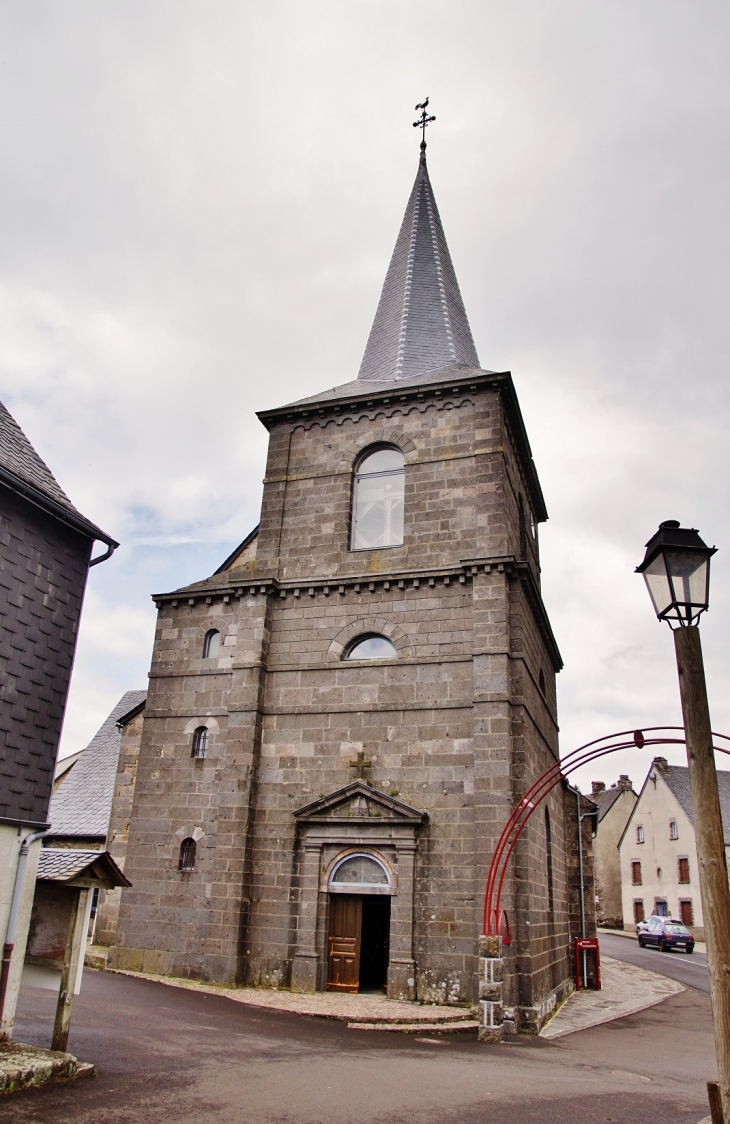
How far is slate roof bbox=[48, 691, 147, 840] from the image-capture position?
21.7m

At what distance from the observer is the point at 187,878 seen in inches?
641

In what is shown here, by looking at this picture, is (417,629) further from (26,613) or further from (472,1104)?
(472,1104)

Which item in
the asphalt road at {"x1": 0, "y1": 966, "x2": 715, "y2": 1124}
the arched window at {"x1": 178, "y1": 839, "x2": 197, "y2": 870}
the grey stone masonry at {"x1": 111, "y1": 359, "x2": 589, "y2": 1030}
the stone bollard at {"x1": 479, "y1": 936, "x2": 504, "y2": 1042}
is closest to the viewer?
the asphalt road at {"x1": 0, "y1": 966, "x2": 715, "y2": 1124}

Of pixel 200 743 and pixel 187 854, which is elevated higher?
pixel 200 743

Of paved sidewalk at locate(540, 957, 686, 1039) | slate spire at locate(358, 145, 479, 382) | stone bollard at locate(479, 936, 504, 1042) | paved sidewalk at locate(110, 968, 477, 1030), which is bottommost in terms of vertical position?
paved sidewalk at locate(540, 957, 686, 1039)

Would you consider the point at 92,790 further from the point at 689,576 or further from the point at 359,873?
the point at 689,576

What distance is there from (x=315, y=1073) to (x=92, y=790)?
16.1 m

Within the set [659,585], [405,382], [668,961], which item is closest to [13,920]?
[659,585]

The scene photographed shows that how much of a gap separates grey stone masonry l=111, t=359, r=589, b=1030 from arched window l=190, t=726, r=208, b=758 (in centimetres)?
13

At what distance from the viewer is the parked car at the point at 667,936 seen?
35.8 metres

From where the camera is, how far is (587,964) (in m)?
21.8

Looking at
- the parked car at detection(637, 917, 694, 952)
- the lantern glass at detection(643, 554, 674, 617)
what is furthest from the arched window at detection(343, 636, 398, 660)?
the parked car at detection(637, 917, 694, 952)

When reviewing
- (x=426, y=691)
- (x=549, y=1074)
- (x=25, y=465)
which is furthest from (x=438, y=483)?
(x=549, y=1074)

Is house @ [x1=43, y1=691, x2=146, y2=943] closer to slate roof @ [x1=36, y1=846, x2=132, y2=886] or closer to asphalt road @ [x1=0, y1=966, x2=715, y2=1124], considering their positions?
asphalt road @ [x1=0, y1=966, x2=715, y2=1124]
